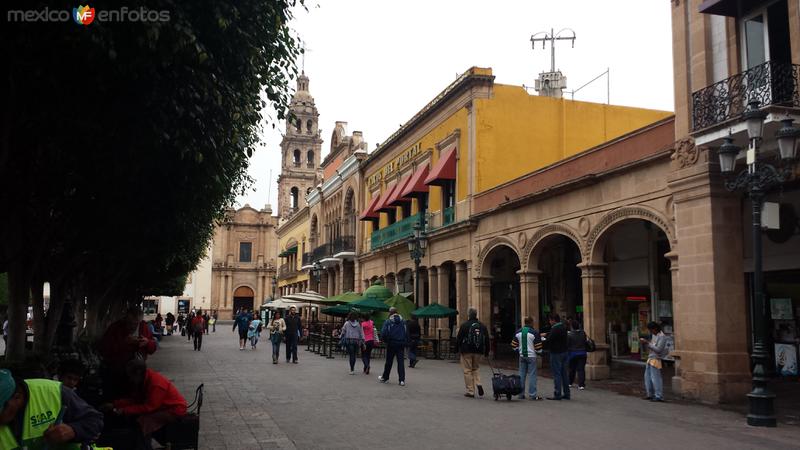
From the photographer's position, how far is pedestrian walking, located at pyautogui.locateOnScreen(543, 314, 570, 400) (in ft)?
44.3

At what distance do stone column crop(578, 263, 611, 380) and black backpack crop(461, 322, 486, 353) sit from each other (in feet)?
15.9

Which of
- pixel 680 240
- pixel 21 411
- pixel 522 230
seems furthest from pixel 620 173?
pixel 21 411

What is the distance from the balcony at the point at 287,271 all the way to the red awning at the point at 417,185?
31.2 metres

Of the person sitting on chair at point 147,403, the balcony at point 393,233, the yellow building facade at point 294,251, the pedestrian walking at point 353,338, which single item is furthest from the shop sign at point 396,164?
the person sitting on chair at point 147,403

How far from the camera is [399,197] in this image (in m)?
31.0

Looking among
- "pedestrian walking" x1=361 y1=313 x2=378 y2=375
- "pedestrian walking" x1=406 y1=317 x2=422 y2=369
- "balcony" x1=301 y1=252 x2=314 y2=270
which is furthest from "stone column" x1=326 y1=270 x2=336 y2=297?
"pedestrian walking" x1=361 y1=313 x2=378 y2=375

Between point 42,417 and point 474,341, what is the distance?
9661mm

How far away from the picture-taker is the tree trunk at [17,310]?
12.1 metres

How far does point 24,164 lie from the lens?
9594 mm

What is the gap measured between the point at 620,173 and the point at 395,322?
6462 millimetres

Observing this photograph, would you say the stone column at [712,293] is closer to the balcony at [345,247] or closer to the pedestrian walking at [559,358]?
the pedestrian walking at [559,358]

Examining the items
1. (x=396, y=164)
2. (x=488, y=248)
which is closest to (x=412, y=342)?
(x=488, y=248)

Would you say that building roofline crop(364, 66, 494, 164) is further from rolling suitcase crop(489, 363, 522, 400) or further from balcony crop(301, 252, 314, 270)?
balcony crop(301, 252, 314, 270)

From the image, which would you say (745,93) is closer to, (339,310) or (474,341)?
(474,341)
